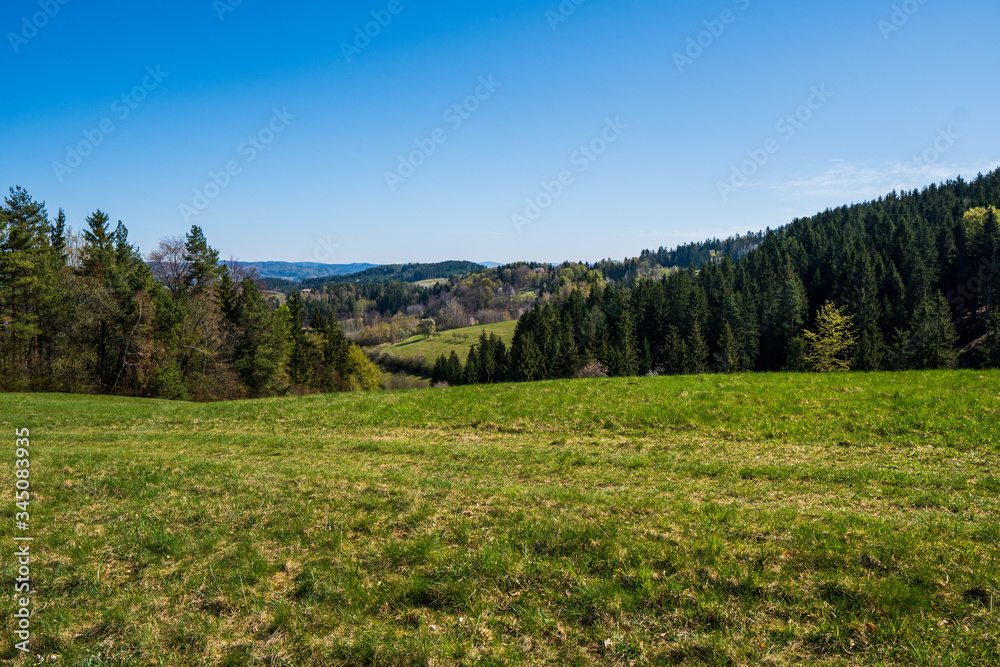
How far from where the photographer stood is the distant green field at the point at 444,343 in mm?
140087

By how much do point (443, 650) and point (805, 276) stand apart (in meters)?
128

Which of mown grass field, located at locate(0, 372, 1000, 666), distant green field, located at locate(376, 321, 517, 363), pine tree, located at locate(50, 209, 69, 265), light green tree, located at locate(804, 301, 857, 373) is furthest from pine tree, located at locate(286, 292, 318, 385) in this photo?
light green tree, located at locate(804, 301, 857, 373)

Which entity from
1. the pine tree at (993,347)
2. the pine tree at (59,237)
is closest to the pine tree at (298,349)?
the pine tree at (59,237)

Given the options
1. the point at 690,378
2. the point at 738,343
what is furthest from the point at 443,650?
the point at 738,343

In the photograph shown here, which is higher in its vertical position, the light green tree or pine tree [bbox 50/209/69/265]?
pine tree [bbox 50/209/69/265]

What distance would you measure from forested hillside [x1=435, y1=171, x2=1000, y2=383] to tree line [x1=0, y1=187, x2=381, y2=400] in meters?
45.1

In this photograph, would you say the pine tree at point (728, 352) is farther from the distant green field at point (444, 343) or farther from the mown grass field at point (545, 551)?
the mown grass field at point (545, 551)

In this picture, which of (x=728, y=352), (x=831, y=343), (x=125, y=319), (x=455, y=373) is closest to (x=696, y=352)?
(x=728, y=352)

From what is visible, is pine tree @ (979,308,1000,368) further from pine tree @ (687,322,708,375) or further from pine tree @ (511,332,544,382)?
pine tree @ (511,332,544,382)

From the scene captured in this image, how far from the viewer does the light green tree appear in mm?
73137

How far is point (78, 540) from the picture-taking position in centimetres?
743

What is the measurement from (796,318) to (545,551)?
9720 centimetres

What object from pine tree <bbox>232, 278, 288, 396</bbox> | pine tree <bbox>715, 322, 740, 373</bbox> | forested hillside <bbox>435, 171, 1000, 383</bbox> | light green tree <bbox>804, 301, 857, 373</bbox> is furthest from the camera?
pine tree <bbox>715, 322, 740, 373</bbox>

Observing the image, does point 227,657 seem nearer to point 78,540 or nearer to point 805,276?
point 78,540
